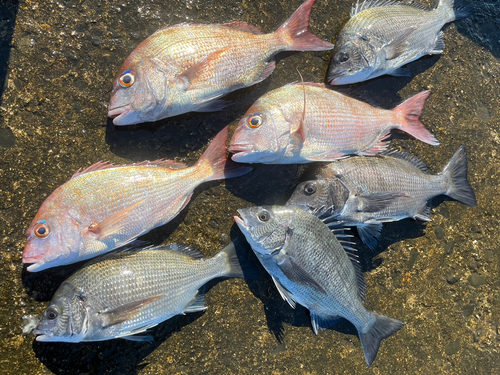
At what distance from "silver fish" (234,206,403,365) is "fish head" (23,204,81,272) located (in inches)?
39.5

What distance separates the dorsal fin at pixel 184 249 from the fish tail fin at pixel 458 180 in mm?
2044

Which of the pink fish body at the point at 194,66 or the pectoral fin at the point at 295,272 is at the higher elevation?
the pink fish body at the point at 194,66

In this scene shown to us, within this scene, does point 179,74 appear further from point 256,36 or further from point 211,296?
point 211,296

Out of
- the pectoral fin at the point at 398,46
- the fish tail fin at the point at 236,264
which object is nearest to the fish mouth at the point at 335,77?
the pectoral fin at the point at 398,46

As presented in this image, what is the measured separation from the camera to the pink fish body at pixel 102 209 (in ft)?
6.41

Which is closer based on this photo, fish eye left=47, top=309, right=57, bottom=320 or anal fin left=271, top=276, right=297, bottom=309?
fish eye left=47, top=309, right=57, bottom=320

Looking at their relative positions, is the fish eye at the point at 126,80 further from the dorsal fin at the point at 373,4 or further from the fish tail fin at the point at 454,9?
the fish tail fin at the point at 454,9

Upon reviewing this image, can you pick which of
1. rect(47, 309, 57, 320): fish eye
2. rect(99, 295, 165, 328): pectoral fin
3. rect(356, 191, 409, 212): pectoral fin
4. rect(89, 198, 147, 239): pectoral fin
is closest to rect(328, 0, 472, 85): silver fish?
rect(356, 191, 409, 212): pectoral fin

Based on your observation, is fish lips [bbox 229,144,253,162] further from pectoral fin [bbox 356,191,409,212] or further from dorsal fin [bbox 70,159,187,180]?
pectoral fin [bbox 356,191,409,212]

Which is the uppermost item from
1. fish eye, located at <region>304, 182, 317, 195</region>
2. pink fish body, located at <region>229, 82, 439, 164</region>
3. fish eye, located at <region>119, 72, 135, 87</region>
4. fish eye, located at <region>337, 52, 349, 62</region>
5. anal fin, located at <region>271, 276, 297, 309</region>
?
fish eye, located at <region>119, 72, 135, 87</region>

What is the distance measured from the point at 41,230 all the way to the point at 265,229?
1.34 metres

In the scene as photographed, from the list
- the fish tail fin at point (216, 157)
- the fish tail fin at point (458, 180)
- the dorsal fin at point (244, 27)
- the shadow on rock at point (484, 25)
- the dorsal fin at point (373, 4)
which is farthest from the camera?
the shadow on rock at point (484, 25)

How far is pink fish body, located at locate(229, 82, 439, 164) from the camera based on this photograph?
220 cm

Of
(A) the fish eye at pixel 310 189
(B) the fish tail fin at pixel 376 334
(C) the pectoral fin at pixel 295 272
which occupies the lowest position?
(B) the fish tail fin at pixel 376 334
